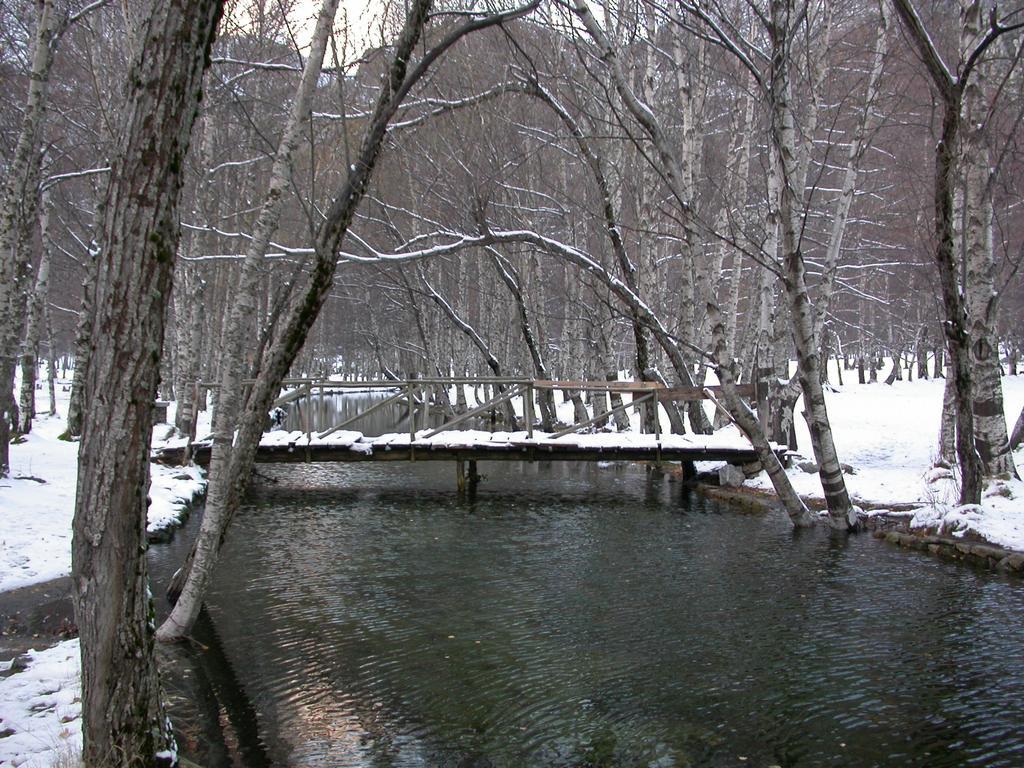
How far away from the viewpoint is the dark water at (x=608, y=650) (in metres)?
4.87

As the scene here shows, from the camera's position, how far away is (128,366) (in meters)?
3.21

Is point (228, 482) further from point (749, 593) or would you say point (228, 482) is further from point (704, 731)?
point (749, 593)

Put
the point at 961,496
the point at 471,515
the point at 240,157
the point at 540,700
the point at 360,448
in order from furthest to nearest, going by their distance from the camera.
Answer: the point at 240,157, the point at 360,448, the point at 471,515, the point at 961,496, the point at 540,700

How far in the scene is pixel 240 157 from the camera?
2241 centimetres

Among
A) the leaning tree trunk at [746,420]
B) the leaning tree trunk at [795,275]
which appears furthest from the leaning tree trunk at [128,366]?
the leaning tree trunk at [746,420]

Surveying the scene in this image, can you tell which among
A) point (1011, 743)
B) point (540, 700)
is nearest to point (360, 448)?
point (540, 700)

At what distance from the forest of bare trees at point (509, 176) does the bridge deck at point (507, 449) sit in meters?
1.03

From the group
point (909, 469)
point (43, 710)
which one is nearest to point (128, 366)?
point (43, 710)

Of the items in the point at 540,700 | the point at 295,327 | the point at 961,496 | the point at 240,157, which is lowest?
the point at 540,700

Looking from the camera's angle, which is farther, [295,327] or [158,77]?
[295,327]

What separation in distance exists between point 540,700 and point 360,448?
30.4 feet

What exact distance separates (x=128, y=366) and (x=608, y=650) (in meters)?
4.66

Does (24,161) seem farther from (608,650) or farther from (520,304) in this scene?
(520,304)

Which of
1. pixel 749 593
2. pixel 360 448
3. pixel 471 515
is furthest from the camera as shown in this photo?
pixel 360 448
